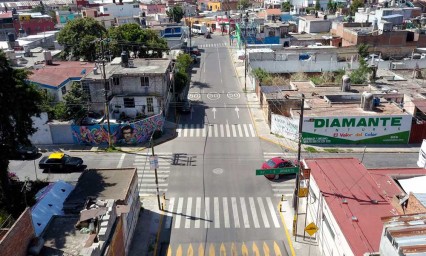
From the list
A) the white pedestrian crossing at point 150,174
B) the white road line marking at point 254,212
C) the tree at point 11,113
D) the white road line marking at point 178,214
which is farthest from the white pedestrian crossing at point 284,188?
the tree at point 11,113

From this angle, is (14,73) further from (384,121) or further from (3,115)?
(384,121)

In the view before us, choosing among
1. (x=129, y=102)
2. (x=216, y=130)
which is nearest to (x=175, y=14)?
(x=129, y=102)

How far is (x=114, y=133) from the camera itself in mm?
40406

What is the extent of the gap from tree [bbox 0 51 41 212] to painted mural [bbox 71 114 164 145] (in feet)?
35.9

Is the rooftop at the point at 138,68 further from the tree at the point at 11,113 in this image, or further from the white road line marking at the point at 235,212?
the white road line marking at the point at 235,212

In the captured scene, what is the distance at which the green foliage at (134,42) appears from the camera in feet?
201

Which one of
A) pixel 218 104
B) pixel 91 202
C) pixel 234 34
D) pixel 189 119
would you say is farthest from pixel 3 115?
→ pixel 234 34

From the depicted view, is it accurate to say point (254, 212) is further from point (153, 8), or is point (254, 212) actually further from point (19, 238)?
point (153, 8)

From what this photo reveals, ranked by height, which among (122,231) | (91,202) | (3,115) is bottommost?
(122,231)

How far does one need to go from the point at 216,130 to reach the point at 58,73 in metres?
23.3

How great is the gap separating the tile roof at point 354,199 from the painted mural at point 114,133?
64.6 feet

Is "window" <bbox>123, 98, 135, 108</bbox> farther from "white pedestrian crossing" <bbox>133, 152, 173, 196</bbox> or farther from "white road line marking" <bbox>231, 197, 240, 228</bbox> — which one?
"white road line marking" <bbox>231, 197, 240, 228</bbox>

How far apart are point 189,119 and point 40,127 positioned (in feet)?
56.6

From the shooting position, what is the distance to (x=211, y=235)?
2617cm
